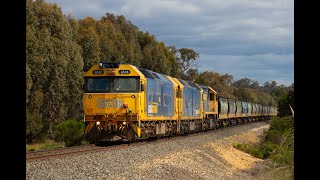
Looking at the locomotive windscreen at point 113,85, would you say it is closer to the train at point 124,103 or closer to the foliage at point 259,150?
the train at point 124,103

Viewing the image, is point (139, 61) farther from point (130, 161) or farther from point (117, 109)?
point (130, 161)

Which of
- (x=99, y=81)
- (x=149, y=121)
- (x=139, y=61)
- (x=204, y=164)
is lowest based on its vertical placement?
(x=204, y=164)

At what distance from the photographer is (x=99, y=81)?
66.8 ft

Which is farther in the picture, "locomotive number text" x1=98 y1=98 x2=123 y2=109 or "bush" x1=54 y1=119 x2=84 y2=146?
"bush" x1=54 y1=119 x2=84 y2=146

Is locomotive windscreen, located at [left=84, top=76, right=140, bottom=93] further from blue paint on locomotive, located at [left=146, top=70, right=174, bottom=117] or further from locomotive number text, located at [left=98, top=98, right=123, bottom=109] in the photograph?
blue paint on locomotive, located at [left=146, top=70, right=174, bottom=117]

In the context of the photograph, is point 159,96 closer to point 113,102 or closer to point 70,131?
point 113,102

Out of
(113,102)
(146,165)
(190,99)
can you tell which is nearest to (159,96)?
(113,102)

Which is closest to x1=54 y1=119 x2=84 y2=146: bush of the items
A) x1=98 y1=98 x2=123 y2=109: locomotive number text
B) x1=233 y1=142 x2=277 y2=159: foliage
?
x1=98 y1=98 x2=123 y2=109: locomotive number text

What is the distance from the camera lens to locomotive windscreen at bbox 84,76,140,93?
20.1 m

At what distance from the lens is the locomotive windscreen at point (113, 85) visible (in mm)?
20125

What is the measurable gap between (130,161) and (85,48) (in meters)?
30.0

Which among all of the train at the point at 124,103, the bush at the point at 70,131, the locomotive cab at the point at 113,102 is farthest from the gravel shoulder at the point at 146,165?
the bush at the point at 70,131
